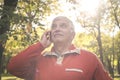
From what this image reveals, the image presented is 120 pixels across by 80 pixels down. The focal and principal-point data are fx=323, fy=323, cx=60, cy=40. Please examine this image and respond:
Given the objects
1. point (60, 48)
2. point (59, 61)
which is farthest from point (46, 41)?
point (59, 61)

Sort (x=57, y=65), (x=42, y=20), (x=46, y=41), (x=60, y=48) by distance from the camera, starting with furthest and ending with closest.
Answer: (x=42, y=20) → (x=46, y=41) → (x=60, y=48) → (x=57, y=65)

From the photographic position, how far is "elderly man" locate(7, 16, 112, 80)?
4562 mm

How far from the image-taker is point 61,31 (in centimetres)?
479

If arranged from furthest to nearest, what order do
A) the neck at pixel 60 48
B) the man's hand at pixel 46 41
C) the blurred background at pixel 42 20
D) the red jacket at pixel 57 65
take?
the blurred background at pixel 42 20, the man's hand at pixel 46 41, the neck at pixel 60 48, the red jacket at pixel 57 65

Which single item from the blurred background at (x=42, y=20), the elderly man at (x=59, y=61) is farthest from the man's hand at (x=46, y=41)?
the blurred background at (x=42, y=20)

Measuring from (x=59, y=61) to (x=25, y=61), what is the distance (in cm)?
54

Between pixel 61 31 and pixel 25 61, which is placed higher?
pixel 61 31

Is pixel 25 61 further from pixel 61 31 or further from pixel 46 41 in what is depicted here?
pixel 61 31

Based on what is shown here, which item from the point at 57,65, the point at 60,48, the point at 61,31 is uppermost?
the point at 61,31

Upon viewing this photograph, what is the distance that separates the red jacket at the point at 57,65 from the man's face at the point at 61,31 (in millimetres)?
183

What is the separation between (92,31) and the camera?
164ft

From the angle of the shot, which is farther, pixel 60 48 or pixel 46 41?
pixel 46 41

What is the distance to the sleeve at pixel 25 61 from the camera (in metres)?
4.78

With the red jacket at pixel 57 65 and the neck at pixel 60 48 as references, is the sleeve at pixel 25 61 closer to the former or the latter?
the red jacket at pixel 57 65
